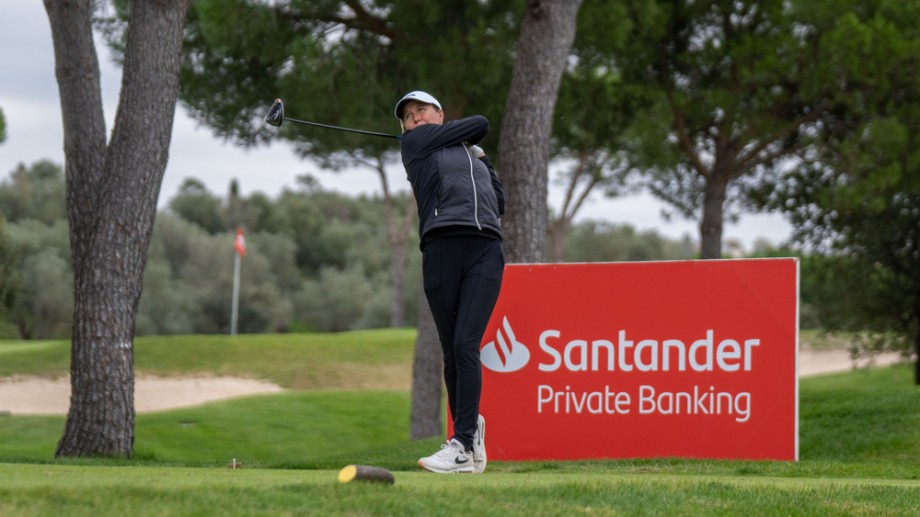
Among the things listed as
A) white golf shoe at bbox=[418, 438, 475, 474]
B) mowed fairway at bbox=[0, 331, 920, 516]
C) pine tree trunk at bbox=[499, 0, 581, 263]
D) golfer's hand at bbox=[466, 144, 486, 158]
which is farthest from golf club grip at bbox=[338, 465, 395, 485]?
pine tree trunk at bbox=[499, 0, 581, 263]

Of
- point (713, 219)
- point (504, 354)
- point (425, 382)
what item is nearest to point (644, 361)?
point (504, 354)

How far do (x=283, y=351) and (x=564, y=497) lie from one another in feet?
71.5

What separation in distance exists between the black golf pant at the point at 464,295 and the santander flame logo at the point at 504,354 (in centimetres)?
162

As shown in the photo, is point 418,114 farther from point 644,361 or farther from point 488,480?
point 644,361

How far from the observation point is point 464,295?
19.8ft

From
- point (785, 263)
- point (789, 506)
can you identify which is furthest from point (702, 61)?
point (789, 506)

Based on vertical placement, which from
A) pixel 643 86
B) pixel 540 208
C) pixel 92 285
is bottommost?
pixel 92 285

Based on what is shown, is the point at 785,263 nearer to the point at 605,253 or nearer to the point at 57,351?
the point at 57,351

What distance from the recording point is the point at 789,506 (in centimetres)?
491

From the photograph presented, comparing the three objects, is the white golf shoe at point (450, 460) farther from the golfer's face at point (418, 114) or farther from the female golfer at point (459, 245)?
the golfer's face at point (418, 114)

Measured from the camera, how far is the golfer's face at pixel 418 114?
20.3 ft

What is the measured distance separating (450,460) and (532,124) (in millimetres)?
5915

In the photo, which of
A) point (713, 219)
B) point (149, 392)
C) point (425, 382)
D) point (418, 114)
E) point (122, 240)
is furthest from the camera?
point (149, 392)

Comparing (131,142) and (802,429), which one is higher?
(131,142)
